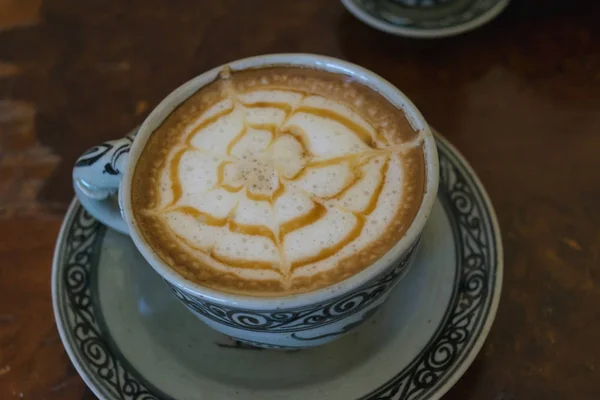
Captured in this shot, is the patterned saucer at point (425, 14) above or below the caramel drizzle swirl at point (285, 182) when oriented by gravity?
above

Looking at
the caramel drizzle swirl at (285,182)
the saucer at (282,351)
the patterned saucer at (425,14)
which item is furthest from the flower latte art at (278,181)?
the patterned saucer at (425,14)

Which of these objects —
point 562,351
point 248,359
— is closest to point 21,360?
point 248,359

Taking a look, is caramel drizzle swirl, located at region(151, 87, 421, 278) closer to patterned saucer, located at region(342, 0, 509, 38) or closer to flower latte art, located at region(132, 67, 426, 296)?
flower latte art, located at region(132, 67, 426, 296)

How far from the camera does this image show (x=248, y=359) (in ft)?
2.43

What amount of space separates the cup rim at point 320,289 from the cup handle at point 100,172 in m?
0.02

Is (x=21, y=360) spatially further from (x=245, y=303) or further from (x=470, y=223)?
(x=470, y=223)

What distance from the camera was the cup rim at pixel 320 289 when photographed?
0.59 meters

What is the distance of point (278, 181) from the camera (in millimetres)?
714

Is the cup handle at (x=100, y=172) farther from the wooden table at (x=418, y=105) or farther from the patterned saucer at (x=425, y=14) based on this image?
the patterned saucer at (x=425, y=14)

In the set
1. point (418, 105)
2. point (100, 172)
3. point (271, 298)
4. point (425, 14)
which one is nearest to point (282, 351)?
point (271, 298)

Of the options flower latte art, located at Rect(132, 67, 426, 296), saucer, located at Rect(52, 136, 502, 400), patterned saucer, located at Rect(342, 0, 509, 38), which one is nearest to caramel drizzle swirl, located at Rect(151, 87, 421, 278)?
flower latte art, located at Rect(132, 67, 426, 296)

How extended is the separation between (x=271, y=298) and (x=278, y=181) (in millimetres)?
168

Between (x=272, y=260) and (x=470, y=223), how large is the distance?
0.92ft

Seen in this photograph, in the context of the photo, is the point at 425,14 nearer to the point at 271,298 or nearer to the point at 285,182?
the point at 285,182
